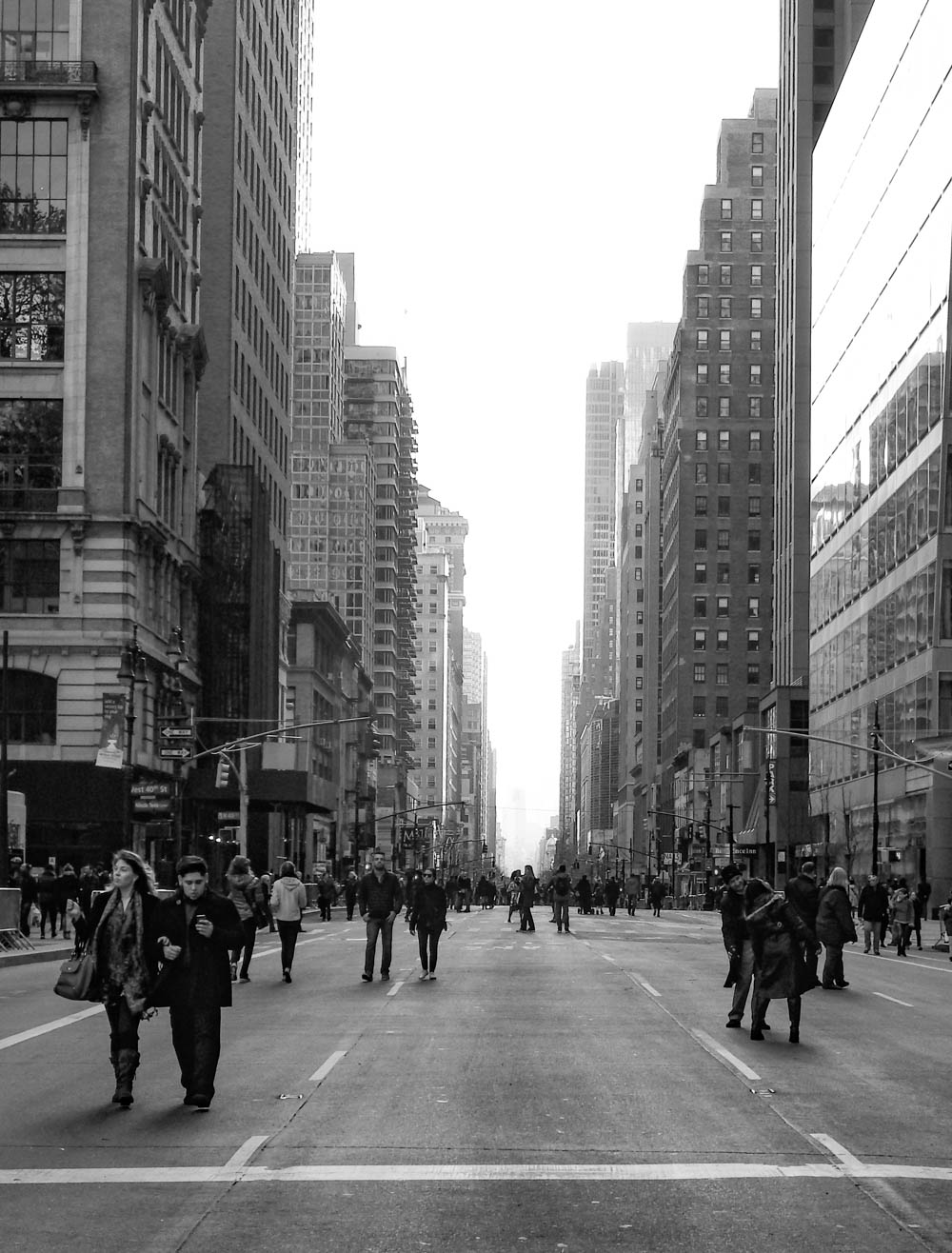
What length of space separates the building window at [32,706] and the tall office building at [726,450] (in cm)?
10967

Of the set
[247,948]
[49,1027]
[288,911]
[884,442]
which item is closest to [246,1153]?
A: [49,1027]

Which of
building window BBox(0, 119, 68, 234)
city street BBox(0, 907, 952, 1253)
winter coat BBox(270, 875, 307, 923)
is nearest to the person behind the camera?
city street BBox(0, 907, 952, 1253)

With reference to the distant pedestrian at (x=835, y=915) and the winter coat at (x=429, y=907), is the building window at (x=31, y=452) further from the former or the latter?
the distant pedestrian at (x=835, y=915)

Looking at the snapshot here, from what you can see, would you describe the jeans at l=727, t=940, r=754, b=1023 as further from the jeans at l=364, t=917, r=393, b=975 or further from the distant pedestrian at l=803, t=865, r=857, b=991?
the jeans at l=364, t=917, r=393, b=975

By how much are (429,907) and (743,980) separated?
9.08 m

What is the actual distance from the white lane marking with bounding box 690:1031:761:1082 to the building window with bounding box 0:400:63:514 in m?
45.9

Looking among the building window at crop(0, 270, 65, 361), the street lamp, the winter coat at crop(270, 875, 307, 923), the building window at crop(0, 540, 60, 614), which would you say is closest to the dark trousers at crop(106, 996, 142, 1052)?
the winter coat at crop(270, 875, 307, 923)

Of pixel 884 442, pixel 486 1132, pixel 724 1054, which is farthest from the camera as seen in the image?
pixel 884 442

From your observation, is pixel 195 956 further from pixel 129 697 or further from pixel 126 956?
pixel 129 697

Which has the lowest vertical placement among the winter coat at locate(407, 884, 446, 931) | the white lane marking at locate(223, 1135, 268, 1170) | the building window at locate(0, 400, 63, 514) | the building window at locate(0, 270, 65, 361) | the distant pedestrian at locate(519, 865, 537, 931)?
the distant pedestrian at locate(519, 865, 537, 931)

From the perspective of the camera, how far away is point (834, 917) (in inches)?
1014

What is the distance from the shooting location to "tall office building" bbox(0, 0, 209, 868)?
60094mm

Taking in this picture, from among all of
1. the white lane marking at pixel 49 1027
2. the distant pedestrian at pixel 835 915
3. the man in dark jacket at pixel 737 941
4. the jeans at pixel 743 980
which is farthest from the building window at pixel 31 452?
the jeans at pixel 743 980

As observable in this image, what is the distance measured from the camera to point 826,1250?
28.8ft
